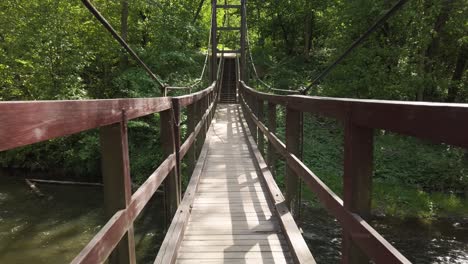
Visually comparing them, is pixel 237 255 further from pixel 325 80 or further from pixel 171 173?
pixel 325 80

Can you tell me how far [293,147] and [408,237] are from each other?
19.0 ft

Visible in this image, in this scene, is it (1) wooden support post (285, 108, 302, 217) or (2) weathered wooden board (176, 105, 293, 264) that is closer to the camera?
(2) weathered wooden board (176, 105, 293, 264)

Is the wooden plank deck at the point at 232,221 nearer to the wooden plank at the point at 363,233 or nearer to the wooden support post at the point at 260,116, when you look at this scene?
the wooden support post at the point at 260,116

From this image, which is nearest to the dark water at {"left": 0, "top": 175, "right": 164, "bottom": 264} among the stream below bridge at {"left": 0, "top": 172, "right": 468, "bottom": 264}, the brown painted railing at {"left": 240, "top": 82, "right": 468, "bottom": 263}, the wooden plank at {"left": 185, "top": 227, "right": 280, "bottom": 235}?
the stream below bridge at {"left": 0, "top": 172, "right": 468, "bottom": 264}

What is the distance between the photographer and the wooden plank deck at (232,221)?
8.58 ft

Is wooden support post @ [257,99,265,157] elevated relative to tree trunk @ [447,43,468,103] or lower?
lower

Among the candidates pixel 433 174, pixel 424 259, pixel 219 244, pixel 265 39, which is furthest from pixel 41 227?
pixel 265 39

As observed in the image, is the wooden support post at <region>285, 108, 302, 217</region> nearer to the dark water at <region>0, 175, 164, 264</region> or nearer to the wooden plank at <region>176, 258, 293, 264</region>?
the wooden plank at <region>176, 258, 293, 264</region>

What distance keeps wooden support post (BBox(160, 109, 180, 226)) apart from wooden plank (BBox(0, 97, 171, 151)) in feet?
4.61

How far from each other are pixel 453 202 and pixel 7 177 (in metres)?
12.3

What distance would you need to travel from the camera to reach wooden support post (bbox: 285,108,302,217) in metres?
2.85

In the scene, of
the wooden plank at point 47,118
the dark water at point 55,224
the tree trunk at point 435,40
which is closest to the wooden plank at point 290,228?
the wooden plank at point 47,118

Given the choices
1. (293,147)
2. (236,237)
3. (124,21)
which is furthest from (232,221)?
(124,21)

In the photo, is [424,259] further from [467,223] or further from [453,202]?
[453,202]
